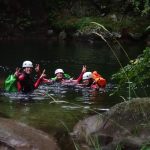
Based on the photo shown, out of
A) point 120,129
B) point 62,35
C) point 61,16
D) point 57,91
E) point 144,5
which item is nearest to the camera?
point 120,129

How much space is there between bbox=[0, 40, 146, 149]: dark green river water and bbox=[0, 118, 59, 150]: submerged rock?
0.50m

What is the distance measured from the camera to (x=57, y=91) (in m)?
13.3

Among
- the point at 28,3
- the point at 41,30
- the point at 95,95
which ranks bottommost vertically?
the point at 95,95

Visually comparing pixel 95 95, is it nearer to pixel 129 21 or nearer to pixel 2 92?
pixel 2 92

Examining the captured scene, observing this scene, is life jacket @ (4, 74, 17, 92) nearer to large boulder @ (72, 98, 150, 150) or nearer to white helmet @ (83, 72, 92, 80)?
white helmet @ (83, 72, 92, 80)

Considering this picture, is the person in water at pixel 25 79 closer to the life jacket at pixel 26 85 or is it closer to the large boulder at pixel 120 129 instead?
the life jacket at pixel 26 85

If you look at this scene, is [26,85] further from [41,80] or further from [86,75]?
[86,75]

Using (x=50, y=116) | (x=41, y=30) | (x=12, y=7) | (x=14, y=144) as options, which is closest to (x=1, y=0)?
(x=12, y=7)

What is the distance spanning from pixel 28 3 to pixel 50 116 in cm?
2757

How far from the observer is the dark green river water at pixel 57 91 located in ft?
26.8

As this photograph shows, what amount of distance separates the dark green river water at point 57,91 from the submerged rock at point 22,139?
50cm

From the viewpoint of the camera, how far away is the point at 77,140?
21.5ft

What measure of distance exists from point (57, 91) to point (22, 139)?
7228mm

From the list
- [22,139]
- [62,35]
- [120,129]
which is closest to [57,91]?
[22,139]
